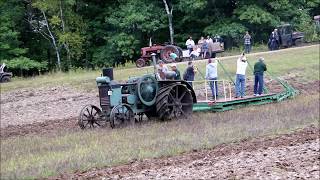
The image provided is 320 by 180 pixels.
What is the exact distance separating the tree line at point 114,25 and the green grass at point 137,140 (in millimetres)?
28681

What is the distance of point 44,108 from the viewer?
74.8 feet

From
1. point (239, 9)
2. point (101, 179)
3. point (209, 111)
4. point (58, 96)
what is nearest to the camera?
point (101, 179)

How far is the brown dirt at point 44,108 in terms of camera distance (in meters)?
18.5

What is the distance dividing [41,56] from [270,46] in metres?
19.6

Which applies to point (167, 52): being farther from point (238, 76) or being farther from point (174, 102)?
point (174, 102)

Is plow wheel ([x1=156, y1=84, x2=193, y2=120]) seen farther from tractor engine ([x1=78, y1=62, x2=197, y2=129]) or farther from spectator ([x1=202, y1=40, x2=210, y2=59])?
spectator ([x1=202, y1=40, x2=210, y2=59])

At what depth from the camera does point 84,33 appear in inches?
1927

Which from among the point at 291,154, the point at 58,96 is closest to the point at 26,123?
the point at 58,96

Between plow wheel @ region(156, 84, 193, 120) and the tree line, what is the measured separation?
27.1 metres

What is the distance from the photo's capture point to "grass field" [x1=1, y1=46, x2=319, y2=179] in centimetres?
1134

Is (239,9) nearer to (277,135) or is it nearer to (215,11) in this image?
(215,11)

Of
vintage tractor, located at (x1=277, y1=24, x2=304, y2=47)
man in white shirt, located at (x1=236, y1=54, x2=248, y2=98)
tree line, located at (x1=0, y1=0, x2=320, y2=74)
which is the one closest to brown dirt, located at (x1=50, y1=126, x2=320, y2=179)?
man in white shirt, located at (x1=236, y1=54, x2=248, y2=98)

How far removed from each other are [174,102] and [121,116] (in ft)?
6.71

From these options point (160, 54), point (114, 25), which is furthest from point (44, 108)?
point (114, 25)
